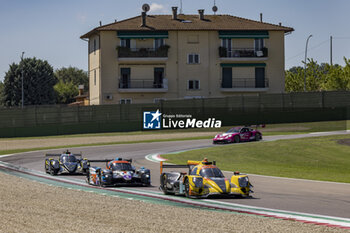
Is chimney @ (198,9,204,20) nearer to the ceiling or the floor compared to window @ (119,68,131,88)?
nearer to the ceiling

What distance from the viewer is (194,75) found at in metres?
75.4

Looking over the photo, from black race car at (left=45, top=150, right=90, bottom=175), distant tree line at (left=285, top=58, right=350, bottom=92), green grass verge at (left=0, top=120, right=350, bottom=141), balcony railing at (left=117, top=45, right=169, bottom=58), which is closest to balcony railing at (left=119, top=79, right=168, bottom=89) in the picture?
balcony railing at (left=117, top=45, right=169, bottom=58)

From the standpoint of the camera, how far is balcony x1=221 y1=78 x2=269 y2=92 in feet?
248

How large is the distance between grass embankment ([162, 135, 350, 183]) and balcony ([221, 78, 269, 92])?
29233 millimetres

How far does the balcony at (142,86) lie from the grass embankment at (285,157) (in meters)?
30.7

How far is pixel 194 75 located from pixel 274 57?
10.2m

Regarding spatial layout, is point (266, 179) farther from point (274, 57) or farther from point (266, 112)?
point (274, 57)

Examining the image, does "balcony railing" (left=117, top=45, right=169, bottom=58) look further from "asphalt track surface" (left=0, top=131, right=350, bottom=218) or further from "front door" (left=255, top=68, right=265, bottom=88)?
"asphalt track surface" (left=0, top=131, right=350, bottom=218)

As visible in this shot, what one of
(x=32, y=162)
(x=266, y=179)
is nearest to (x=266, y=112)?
(x=32, y=162)

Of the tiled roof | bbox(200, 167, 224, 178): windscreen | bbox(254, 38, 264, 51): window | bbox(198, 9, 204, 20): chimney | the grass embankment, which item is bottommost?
the grass embankment

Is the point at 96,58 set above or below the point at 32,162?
above

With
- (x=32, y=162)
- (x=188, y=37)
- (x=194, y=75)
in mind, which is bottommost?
(x=32, y=162)

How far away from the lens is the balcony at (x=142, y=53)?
73.5m

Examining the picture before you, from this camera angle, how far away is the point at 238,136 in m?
48.8
